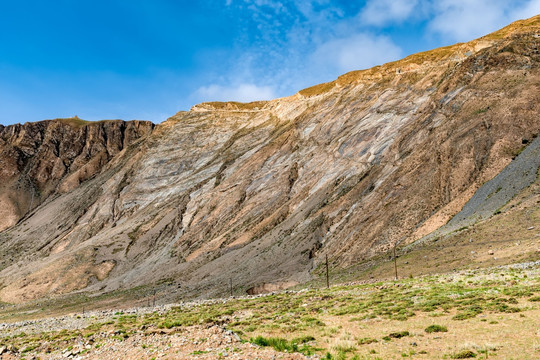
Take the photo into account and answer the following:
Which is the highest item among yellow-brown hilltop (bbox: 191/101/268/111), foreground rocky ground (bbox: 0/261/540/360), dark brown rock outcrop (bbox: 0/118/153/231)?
yellow-brown hilltop (bbox: 191/101/268/111)

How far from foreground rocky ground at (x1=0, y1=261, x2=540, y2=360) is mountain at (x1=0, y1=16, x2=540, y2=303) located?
90.9 ft

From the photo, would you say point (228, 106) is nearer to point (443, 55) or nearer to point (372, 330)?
point (443, 55)

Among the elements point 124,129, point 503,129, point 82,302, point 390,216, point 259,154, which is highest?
point 124,129

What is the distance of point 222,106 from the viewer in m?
165

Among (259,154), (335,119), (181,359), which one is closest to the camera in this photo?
(181,359)

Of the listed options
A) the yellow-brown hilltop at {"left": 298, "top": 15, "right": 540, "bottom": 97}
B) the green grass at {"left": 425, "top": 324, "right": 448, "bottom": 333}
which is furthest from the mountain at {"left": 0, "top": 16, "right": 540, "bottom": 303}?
the green grass at {"left": 425, "top": 324, "right": 448, "bottom": 333}

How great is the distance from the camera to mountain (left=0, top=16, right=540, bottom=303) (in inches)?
2398

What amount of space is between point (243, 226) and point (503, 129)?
52556 mm

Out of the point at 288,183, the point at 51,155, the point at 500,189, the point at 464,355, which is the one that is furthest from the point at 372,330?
the point at 51,155

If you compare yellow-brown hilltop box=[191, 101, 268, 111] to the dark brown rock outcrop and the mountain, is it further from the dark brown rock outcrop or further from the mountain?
the dark brown rock outcrop

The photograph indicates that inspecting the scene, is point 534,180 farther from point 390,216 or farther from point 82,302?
point 82,302

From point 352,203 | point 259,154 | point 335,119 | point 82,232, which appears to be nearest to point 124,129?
point 82,232

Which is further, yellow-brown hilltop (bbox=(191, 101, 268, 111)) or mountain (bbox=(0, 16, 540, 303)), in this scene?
yellow-brown hilltop (bbox=(191, 101, 268, 111))

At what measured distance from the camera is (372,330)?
19.2m
